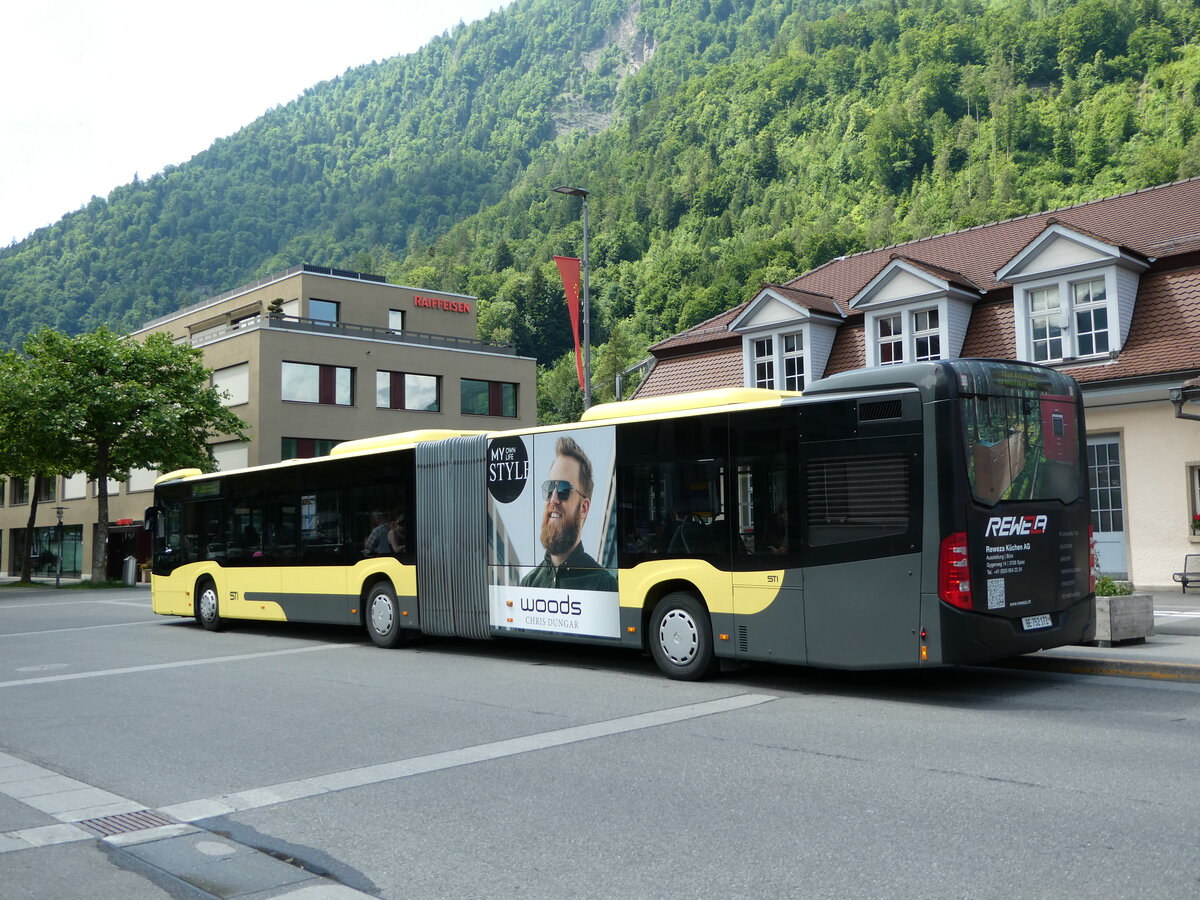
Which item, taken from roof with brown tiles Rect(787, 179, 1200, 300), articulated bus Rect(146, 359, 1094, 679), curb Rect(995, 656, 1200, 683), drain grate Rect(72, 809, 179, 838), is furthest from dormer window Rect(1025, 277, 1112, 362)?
drain grate Rect(72, 809, 179, 838)

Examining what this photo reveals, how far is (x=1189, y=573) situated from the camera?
62.4 feet

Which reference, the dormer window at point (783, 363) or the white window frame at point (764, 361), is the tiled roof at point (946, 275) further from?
the white window frame at point (764, 361)

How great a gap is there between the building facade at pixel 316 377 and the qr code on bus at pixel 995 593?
117 ft

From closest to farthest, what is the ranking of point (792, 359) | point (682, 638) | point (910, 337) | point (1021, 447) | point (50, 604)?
point (1021, 447) → point (682, 638) → point (910, 337) → point (792, 359) → point (50, 604)

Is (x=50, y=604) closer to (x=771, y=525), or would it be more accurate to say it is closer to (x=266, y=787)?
(x=771, y=525)

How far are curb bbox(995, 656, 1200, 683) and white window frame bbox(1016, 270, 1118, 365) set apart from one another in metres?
11.1

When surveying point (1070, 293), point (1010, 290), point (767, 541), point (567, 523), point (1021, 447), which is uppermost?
point (1010, 290)

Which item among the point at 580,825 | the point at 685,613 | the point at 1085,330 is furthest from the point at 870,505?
the point at 1085,330

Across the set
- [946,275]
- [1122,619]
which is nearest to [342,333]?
[946,275]

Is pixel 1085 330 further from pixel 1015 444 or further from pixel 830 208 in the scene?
pixel 830 208

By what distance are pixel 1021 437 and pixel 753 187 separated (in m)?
144

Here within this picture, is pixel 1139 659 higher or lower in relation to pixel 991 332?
lower

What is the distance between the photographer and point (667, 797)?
252 inches

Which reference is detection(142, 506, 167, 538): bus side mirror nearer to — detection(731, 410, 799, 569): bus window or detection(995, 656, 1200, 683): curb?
detection(731, 410, 799, 569): bus window
